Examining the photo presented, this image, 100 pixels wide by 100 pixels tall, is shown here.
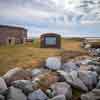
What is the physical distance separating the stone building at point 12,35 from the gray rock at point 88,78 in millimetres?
1109

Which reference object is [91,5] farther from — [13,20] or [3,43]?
[3,43]

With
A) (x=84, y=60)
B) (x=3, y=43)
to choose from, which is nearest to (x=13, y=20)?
(x=3, y=43)

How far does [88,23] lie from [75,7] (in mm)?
373

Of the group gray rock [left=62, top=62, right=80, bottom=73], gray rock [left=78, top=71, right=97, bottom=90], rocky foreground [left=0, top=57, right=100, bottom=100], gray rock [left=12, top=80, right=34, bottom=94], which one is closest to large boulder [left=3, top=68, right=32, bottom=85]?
rocky foreground [left=0, top=57, right=100, bottom=100]

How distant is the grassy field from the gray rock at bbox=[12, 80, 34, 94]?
43cm

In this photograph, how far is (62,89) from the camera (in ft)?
10.4

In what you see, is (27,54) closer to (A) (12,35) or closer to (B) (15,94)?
(A) (12,35)

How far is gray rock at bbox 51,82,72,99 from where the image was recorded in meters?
3.14

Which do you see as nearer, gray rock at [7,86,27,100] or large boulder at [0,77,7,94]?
gray rock at [7,86,27,100]

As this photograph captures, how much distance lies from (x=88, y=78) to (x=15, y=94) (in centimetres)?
131

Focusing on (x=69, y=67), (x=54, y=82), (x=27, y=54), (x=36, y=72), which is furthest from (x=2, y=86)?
(x=69, y=67)

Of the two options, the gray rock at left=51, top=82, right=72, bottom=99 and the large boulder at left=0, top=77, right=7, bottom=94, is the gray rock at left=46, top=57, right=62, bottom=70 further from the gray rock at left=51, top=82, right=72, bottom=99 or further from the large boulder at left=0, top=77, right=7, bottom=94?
the large boulder at left=0, top=77, right=7, bottom=94

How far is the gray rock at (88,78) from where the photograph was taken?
3545 mm

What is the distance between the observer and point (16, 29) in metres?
3.60
